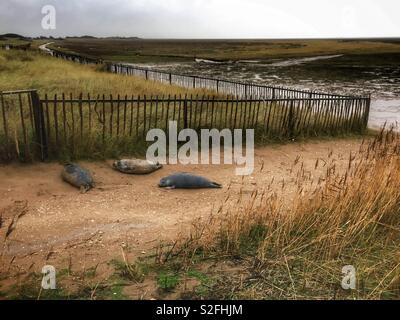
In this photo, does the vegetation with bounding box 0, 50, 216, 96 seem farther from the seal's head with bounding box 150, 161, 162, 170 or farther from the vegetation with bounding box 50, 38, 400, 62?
the vegetation with bounding box 50, 38, 400, 62


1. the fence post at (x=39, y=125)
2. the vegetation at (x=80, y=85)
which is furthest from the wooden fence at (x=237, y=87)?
the fence post at (x=39, y=125)

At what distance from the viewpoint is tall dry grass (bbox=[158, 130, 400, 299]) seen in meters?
4.03

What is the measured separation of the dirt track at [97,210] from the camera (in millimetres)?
4883

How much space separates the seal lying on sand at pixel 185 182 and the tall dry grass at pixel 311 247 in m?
1.83

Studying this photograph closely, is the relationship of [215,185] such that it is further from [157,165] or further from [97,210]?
[97,210]

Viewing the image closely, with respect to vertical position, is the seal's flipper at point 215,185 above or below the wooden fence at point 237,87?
below

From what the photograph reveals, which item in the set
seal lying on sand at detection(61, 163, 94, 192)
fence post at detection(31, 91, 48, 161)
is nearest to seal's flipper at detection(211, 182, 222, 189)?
seal lying on sand at detection(61, 163, 94, 192)

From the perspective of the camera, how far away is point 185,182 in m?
7.36

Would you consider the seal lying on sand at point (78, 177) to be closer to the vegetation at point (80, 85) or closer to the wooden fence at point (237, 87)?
the vegetation at point (80, 85)

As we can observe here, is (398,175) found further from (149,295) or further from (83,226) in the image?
(83,226)

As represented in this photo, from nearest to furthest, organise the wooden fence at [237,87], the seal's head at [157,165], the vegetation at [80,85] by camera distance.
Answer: the seal's head at [157,165], the wooden fence at [237,87], the vegetation at [80,85]
